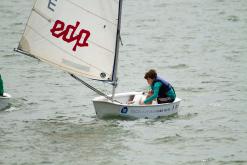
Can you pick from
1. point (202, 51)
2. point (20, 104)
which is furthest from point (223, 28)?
point (20, 104)

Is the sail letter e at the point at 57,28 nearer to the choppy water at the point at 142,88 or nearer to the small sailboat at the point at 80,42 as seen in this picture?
the small sailboat at the point at 80,42

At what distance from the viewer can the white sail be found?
17.2 m

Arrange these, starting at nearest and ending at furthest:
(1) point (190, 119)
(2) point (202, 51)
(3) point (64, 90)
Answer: (1) point (190, 119), (3) point (64, 90), (2) point (202, 51)

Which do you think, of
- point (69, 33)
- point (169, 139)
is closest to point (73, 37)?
point (69, 33)

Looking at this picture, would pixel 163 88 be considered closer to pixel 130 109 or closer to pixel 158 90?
pixel 158 90

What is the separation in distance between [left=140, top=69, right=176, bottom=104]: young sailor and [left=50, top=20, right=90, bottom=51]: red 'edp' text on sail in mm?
1661

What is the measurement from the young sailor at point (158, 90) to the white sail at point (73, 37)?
2.95ft

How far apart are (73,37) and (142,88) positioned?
554cm

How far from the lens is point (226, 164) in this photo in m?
14.5

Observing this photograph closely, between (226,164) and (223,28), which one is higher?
(223,28)

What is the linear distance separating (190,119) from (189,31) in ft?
49.2

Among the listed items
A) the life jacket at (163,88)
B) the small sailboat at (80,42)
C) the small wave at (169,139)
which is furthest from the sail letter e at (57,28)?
the small wave at (169,139)

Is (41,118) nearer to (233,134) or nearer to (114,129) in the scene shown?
(114,129)

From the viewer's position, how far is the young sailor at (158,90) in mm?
17172
